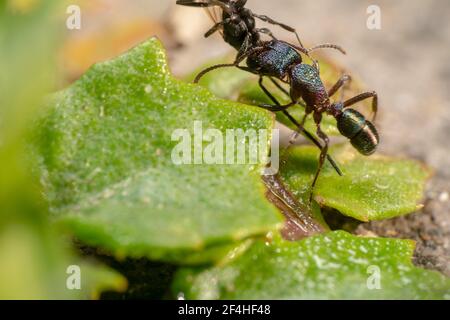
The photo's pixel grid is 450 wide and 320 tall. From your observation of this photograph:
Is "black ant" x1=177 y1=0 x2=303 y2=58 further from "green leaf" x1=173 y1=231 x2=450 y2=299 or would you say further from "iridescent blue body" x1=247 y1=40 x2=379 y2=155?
"green leaf" x1=173 y1=231 x2=450 y2=299

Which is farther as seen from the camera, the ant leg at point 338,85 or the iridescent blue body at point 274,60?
the ant leg at point 338,85

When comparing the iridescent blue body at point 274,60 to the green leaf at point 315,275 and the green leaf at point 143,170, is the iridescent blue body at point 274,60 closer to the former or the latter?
the green leaf at point 143,170

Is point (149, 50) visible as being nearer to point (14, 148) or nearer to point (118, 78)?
point (118, 78)

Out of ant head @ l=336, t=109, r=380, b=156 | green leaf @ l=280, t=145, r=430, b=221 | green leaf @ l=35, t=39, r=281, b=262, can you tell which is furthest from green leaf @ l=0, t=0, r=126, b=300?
ant head @ l=336, t=109, r=380, b=156

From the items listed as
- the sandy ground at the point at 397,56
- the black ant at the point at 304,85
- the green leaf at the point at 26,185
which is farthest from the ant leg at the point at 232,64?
the green leaf at the point at 26,185

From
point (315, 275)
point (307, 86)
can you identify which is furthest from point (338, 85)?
point (315, 275)

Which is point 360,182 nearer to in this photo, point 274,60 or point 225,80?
point 274,60

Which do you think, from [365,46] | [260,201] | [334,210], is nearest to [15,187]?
[260,201]
